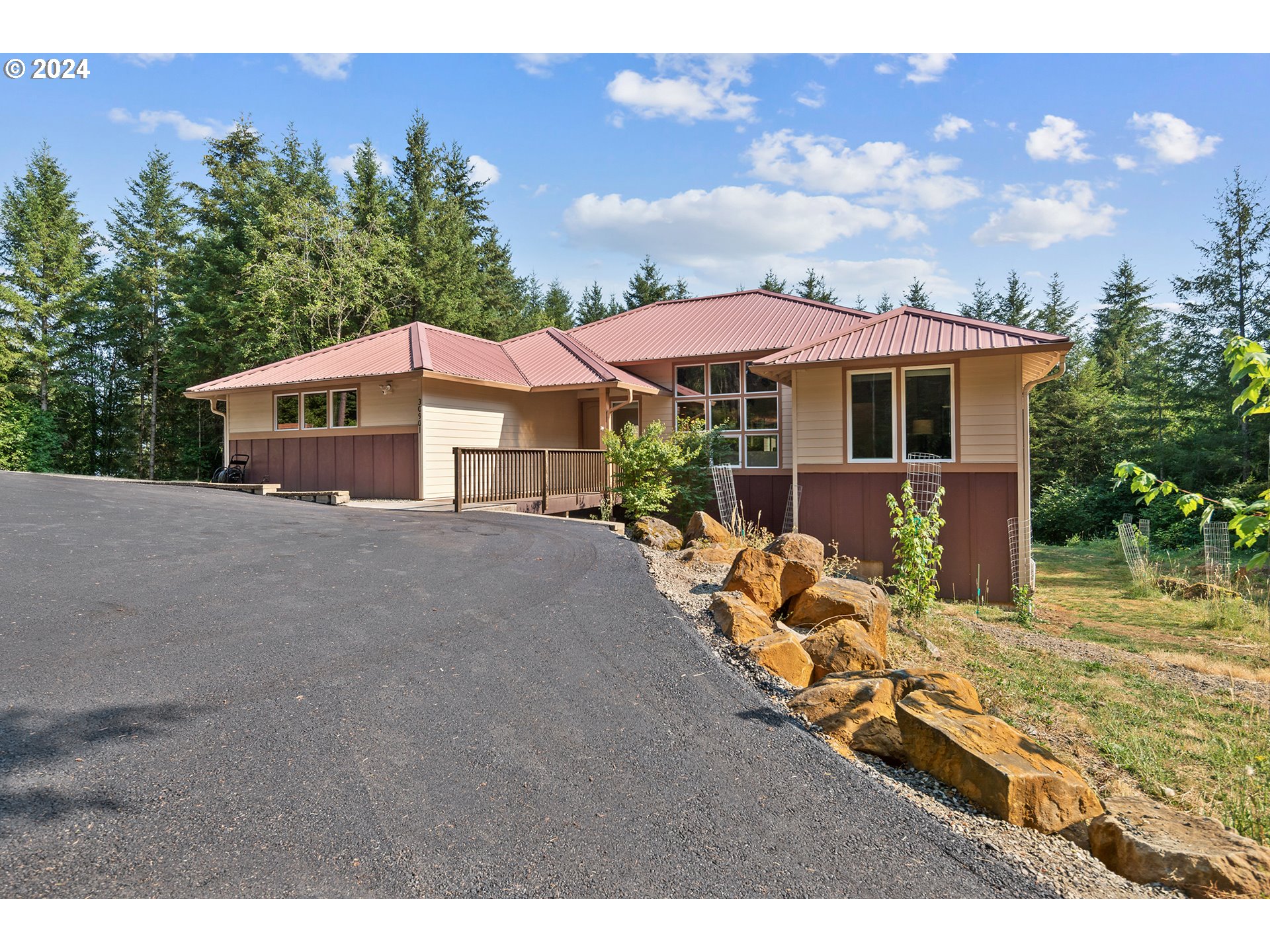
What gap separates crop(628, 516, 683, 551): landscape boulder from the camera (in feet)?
27.5

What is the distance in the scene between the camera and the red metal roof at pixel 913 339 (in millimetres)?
9383

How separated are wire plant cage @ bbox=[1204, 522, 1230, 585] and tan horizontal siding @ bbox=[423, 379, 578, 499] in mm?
12265

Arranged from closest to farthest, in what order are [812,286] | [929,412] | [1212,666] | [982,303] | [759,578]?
[759,578] → [1212,666] → [929,412] → [982,303] → [812,286]

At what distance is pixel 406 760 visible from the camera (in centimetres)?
279

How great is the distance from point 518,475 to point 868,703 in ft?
29.0

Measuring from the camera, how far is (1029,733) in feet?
13.9

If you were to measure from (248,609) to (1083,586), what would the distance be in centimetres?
1440

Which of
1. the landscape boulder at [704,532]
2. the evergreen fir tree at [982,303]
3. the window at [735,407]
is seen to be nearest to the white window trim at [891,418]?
the window at [735,407]

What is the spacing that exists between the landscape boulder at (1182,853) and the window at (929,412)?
8.02 metres

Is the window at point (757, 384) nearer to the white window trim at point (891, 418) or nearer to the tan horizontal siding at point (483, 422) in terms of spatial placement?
the white window trim at point (891, 418)

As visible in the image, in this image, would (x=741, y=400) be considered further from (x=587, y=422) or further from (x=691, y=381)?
(x=587, y=422)

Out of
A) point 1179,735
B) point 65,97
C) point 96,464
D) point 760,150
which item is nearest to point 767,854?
point 1179,735

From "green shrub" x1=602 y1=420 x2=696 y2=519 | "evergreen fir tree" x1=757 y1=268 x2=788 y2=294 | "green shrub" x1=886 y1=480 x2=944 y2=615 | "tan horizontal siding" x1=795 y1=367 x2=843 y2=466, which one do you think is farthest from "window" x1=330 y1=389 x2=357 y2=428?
"evergreen fir tree" x1=757 y1=268 x2=788 y2=294

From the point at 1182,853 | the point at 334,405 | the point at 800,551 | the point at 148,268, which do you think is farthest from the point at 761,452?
the point at 148,268
